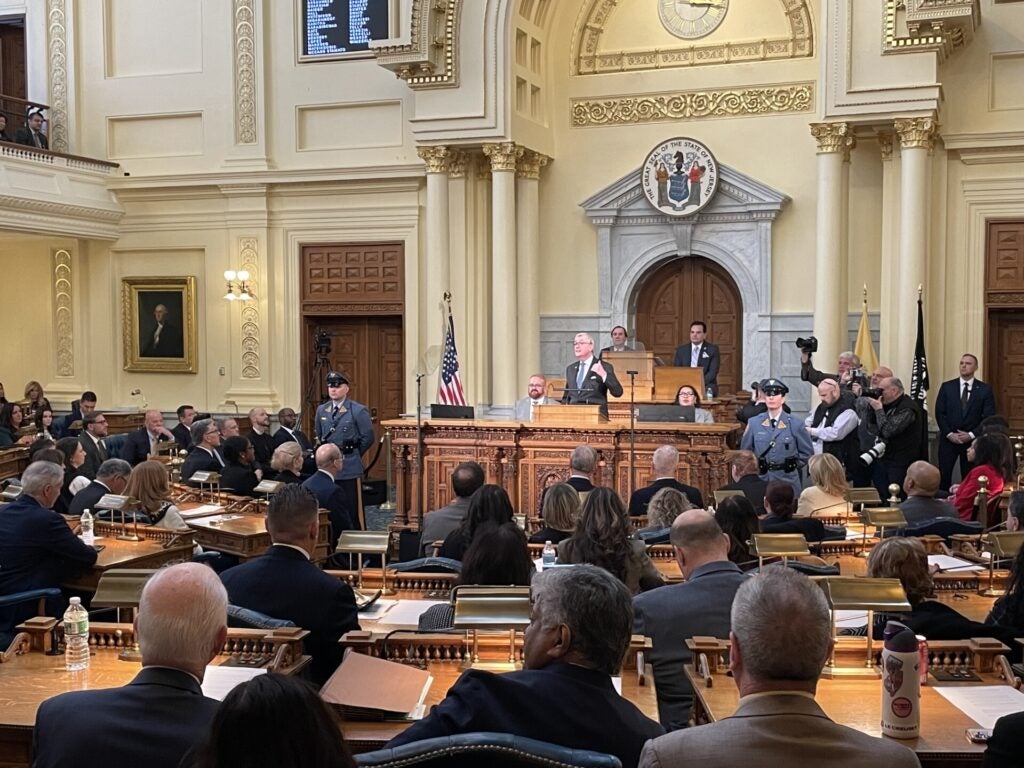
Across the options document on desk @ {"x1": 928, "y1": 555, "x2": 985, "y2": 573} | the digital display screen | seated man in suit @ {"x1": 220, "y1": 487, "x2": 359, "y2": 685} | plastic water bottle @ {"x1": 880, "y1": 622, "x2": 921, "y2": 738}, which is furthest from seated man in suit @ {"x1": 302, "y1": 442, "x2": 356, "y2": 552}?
the digital display screen

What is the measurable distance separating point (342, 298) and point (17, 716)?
479 inches

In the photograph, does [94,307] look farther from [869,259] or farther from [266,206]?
[869,259]

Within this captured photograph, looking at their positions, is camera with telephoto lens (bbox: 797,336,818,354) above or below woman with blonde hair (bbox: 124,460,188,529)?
above

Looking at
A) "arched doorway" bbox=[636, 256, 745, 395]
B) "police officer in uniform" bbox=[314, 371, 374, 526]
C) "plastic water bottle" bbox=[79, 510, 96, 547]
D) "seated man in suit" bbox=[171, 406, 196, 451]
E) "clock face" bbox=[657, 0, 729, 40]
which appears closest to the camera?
"plastic water bottle" bbox=[79, 510, 96, 547]

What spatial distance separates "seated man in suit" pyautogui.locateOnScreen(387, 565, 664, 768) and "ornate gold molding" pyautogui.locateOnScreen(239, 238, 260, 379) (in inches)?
516

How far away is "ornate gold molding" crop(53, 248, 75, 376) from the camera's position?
16484 mm

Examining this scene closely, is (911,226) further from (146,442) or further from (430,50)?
(146,442)

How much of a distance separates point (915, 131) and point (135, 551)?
9257 millimetres

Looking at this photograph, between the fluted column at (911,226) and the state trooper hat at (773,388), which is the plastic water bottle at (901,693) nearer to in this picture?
the state trooper hat at (773,388)

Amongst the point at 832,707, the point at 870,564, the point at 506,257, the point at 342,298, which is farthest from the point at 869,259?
the point at 832,707

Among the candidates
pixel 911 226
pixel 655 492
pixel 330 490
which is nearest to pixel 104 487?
pixel 330 490

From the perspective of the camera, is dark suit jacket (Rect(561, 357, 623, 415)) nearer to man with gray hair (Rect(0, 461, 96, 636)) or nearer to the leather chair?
man with gray hair (Rect(0, 461, 96, 636))

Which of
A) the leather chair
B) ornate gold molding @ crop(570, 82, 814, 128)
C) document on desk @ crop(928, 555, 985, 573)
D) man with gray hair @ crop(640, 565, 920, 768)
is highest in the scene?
ornate gold molding @ crop(570, 82, 814, 128)

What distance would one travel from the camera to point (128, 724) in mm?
2641
